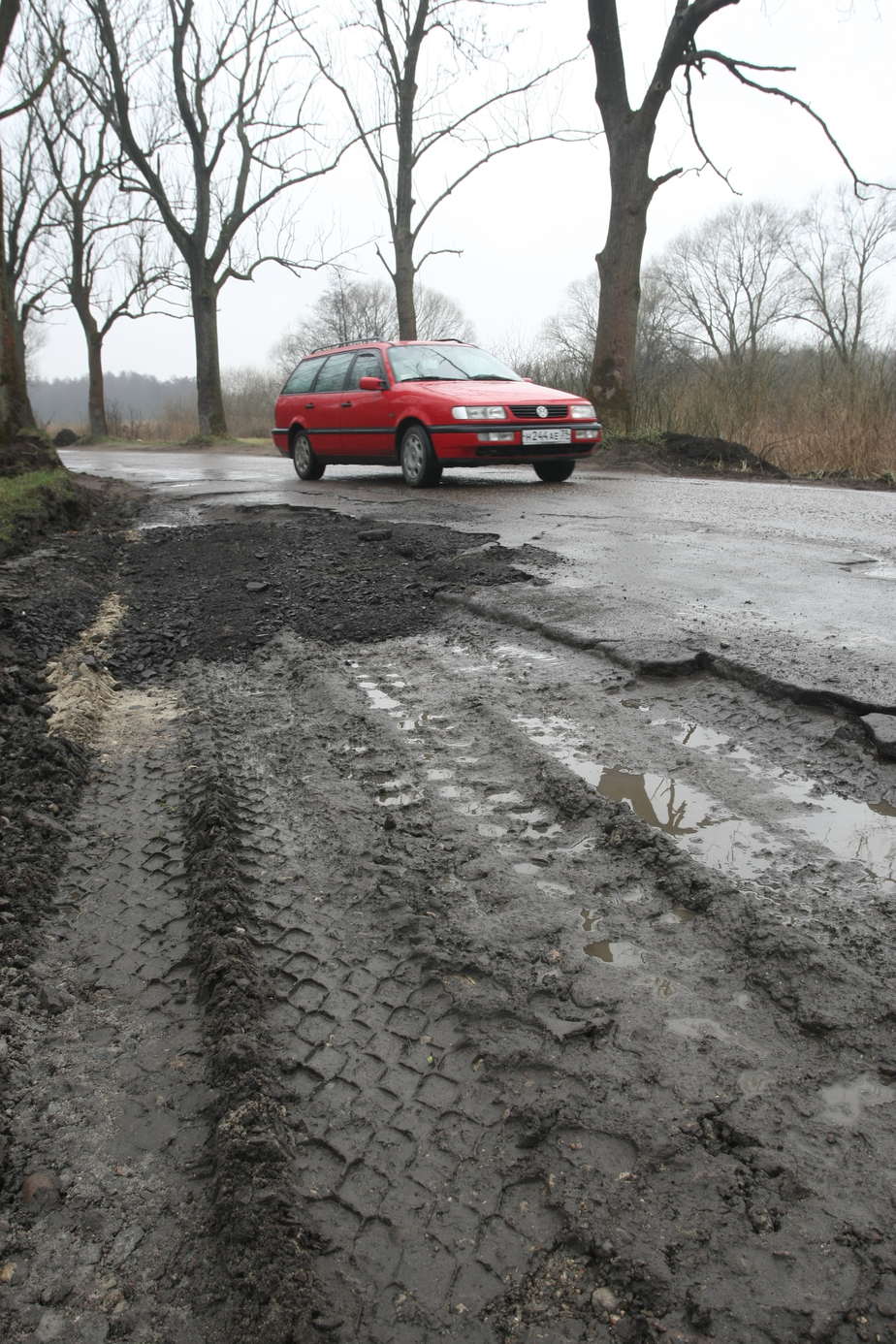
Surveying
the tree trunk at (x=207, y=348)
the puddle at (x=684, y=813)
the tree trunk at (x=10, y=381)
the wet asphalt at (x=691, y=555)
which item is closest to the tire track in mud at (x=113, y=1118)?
the puddle at (x=684, y=813)

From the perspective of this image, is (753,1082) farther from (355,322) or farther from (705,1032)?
(355,322)

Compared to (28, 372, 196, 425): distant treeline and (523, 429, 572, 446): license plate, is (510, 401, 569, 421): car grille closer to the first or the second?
(523, 429, 572, 446): license plate

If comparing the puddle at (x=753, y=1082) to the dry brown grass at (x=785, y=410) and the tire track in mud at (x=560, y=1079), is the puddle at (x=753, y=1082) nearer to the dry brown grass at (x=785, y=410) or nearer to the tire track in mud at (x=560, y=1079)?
the tire track in mud at (x=560, y=1079)

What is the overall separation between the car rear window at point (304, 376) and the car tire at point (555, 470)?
10.9ft

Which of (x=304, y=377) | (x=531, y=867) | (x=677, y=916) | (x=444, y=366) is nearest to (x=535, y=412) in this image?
(x=444, y=366)

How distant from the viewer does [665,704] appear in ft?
10.00

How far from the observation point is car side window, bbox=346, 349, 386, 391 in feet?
32.8

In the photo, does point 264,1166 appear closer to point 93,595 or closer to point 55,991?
point 55,991

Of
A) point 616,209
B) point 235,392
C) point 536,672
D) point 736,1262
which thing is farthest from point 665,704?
point 235,392

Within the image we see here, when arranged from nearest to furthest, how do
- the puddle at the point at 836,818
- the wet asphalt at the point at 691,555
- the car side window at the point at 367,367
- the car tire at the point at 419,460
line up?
the puddle at the point at 836,818 < the wet asphalt at the point at 691,555 < the car tire at the point at 419,460 < the car side window at the point at 367,367

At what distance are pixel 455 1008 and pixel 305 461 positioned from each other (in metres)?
10.5

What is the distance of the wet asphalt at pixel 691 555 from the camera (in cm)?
353

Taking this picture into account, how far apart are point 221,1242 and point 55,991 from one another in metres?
0.69

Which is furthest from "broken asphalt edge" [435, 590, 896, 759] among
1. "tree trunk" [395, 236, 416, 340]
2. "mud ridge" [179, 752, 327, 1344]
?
"tree trunk" [395, 236, 416, 340]
